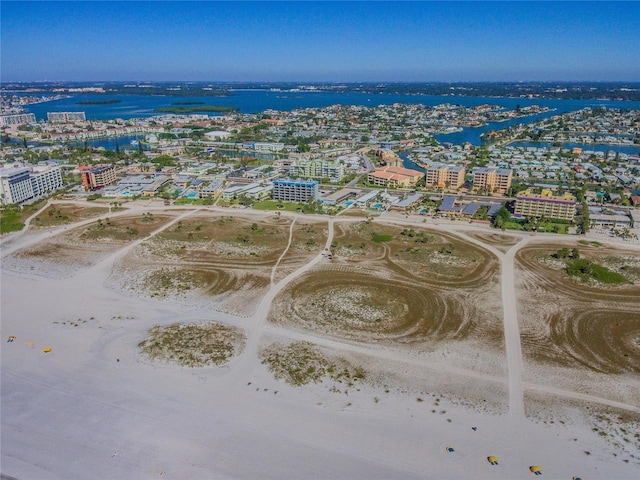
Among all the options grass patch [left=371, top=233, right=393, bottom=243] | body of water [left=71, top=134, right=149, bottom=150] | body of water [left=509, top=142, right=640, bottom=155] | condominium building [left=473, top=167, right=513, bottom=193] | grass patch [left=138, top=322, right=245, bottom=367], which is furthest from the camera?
body of water [left=71, top=134, right=149, bottom=150]

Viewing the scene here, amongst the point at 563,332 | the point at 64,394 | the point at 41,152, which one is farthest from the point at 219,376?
the point at 41,152

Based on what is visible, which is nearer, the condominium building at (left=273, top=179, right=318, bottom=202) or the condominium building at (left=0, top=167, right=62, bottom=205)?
the condominium building at (left=0, top=167, right=62, bottom=205)

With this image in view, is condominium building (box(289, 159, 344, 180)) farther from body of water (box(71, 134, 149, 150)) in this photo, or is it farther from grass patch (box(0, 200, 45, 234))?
body of water (box(71, 134, 149, 150))

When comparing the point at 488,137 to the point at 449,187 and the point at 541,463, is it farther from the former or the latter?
the point at 541,463

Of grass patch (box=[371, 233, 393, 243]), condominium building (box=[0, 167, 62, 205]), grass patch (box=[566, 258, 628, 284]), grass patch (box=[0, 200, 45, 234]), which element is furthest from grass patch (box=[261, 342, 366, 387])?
condominium building (box=[0, 167, 62, 205])

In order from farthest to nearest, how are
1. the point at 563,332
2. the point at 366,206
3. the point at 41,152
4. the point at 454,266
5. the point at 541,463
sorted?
the point at 41,152
the point at 366,206
the point at 454,266
the point at 563,332
the point at 541,463
